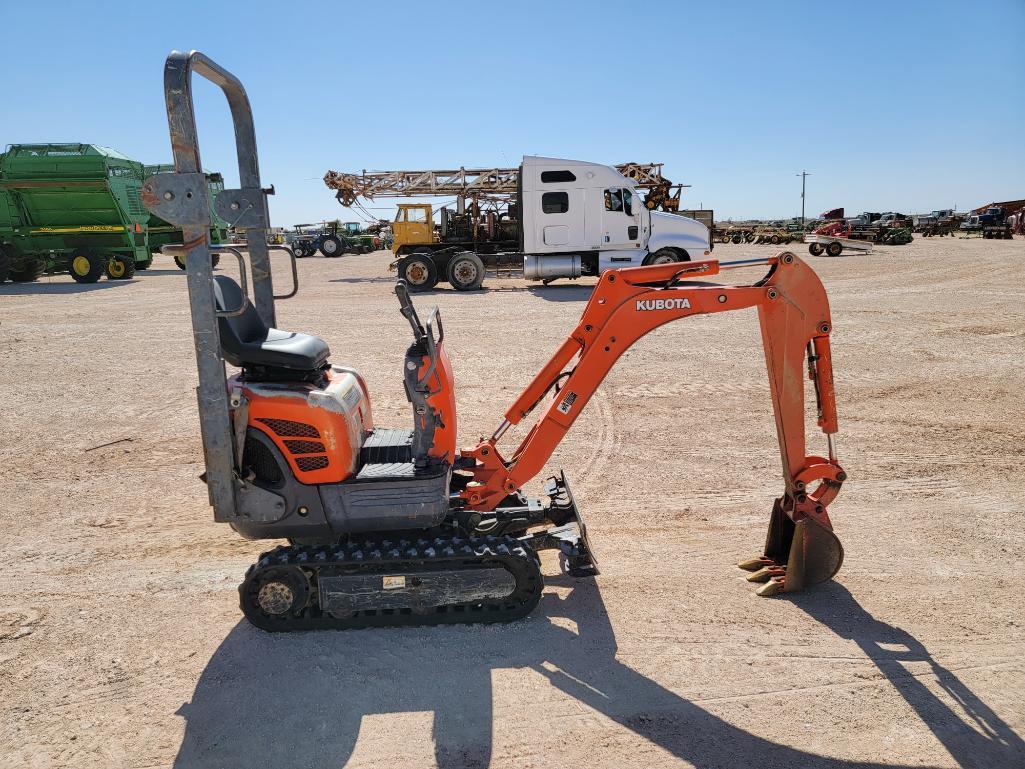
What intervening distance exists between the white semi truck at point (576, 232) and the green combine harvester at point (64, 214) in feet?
34.8

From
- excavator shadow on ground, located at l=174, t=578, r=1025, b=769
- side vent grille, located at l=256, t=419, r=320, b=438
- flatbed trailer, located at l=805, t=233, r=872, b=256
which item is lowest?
excavator shadow on ground, located at l=174, t=578, r=1025, b=769

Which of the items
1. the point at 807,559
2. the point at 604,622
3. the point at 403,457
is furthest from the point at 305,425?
the point at 807,559

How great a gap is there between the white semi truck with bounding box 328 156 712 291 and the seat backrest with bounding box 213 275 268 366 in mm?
16135

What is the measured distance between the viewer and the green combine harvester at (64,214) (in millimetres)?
22953

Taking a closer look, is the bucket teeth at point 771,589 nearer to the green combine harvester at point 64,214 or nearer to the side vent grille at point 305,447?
the side vent grille at point 305,447

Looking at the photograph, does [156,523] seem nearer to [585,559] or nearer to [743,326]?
[585,559]

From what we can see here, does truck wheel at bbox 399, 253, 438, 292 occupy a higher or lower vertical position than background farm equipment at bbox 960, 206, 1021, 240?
lower

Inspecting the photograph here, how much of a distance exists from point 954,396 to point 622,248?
40.9ft

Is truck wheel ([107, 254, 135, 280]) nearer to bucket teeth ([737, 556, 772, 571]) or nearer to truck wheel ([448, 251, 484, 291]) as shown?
truck wheel ([448, 251, 484, 291])

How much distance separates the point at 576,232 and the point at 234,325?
666 inches

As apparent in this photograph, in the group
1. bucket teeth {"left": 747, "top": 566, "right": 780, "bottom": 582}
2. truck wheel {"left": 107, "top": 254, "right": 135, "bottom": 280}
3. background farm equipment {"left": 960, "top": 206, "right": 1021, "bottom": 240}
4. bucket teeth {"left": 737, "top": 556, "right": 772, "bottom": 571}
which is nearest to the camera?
bucket teeth {"left": 747, "top": 566, "right": 780, "bottom": 582}

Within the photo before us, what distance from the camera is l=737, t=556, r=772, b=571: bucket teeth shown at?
4.77 metres

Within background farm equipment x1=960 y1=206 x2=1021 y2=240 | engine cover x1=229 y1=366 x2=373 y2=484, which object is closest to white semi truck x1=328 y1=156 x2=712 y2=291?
engine cover x1=229 y1=366 x2=373 y2=484

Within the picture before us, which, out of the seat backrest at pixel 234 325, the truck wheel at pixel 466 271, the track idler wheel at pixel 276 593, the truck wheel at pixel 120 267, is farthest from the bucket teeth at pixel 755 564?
the truck wheel at pixel 120 267
